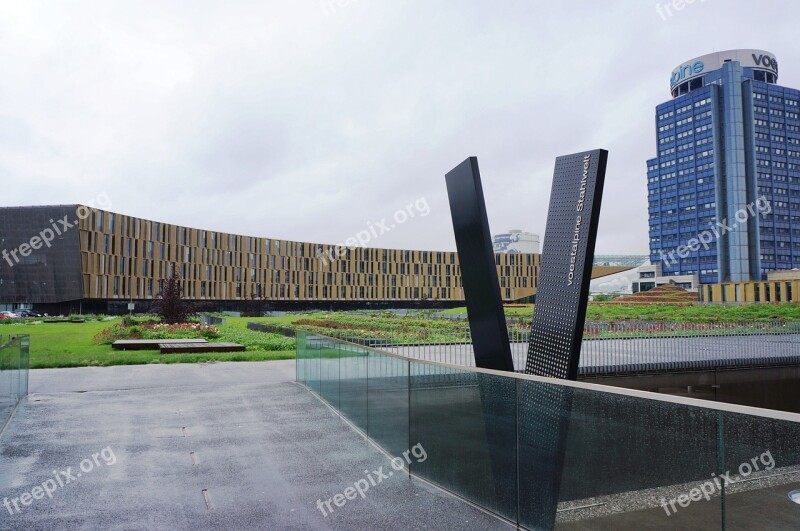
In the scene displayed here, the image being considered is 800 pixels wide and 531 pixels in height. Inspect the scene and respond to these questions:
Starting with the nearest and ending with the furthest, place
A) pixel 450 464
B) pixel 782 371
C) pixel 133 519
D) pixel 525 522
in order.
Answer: pixel 525 522
pixel 133 519
pixel 450 464
pixel 782 371

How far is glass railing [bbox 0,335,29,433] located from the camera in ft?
28.0

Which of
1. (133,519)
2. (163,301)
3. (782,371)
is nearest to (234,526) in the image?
(133,519)

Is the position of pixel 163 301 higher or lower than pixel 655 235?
lower

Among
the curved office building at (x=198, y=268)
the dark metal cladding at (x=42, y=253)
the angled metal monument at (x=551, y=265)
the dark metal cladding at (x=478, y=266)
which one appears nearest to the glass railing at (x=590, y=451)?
the dark metal cladding at (x=478, y=266)

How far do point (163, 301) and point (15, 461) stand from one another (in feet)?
102

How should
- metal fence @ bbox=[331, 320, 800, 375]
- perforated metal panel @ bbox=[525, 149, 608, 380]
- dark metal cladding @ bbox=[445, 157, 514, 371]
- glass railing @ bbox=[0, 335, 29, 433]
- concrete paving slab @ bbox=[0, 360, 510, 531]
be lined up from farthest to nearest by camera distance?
Result: metal fence @ bbox=[331, 320, 800, 375]
glass railing @ bbox=[0, 335, 29, 433]
dark metal cladding @ bbox=[445, 157, 514, 371]
perforated metal panel @ bbox=[525, 149, 608, 380]
concrete paving slab @ bbox=[0, 360, 510, 531]

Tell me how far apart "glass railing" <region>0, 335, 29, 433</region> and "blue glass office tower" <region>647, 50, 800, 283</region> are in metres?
110

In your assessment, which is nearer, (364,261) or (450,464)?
(450,464)

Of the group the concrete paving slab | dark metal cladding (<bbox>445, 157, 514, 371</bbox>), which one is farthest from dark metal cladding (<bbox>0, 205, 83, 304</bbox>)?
dark metal cladding (<bbox>445, 157, 514, 371</bbox>)

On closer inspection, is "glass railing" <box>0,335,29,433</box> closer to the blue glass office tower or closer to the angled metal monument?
the angled metal monument

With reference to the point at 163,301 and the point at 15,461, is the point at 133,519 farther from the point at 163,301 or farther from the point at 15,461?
the point at 163,301

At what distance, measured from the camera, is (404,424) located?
6590mm

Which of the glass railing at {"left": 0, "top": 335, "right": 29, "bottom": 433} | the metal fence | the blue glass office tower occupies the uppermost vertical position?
the blue glass office tower

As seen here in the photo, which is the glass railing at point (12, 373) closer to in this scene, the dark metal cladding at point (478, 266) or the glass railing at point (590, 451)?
the glass railing at point (590, 451)
